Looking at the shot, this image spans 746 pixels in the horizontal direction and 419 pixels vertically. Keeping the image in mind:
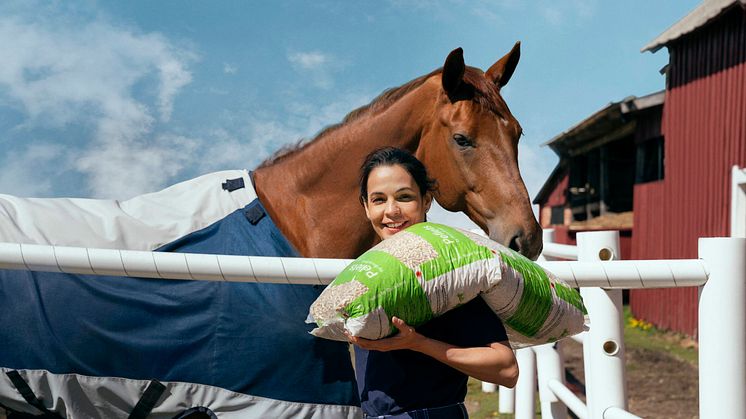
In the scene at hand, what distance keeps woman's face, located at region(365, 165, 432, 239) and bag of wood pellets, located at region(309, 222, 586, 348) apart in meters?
0.12

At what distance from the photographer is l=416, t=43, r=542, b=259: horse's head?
2.80 metres

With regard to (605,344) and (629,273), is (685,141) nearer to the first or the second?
(605,344)

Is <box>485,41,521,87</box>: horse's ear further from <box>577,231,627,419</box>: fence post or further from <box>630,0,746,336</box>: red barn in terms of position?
<box>630,0,746,336</box>: red barn

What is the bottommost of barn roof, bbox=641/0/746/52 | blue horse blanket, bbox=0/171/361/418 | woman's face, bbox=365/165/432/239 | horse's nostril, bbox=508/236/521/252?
blue horse blanket, bbox=0/171/361/418

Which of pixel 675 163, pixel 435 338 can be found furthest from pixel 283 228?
pixel 675 163

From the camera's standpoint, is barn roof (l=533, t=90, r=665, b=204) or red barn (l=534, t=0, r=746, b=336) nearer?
red barn (l=534, t=0, r=746, b=336)

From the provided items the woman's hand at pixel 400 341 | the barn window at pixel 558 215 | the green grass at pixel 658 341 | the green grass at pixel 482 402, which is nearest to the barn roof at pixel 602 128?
the barn window at pixel 558 215

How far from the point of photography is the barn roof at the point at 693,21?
31.0 ft

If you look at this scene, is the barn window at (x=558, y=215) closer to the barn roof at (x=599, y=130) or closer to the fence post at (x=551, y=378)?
the barn roof at (x=599, y=130)

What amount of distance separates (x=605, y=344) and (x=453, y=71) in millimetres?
1293

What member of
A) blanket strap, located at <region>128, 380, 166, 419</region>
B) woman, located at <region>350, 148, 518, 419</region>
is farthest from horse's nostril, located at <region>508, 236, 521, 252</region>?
blanket strap, located at <region>128, 380, 166, 419</region>

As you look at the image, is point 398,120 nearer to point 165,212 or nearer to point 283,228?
point 283,228

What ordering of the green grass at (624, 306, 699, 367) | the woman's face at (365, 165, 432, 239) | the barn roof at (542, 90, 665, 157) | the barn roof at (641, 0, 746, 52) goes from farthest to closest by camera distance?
the barn roof at (542, 90, 665, 157), the barn roof at (641, 0, 746, 52), the green grass at (624, 306, 699, 367), the woman's face at (365, 165, 432, 239)

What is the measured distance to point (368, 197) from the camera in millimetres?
1565
